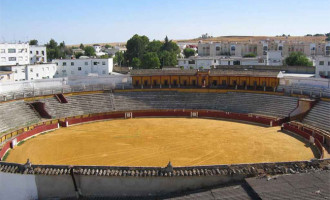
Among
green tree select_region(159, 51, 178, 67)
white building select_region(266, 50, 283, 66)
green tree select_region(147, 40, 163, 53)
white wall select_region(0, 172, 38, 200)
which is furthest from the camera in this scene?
green tree select_region(147, 40, 163, 53)

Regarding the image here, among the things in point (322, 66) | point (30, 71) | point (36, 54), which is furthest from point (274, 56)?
point (36, 54)

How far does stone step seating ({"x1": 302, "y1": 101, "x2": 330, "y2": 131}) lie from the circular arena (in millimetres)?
112

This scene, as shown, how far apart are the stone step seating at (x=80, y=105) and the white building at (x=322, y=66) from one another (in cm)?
2980

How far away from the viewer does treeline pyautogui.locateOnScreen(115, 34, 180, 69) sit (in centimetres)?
7412

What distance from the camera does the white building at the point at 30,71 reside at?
2012 inches

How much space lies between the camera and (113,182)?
19.8 m

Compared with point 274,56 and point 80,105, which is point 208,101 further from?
point 274,56

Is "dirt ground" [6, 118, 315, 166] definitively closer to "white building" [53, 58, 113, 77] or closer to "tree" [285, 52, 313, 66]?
"white building" [53, 58, 113, 77]

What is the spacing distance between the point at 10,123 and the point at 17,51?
A: 28.8m

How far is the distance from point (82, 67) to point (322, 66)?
38.8 metres

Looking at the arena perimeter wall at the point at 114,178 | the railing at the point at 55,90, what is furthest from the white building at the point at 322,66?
the arena perimeter wall at the point at 114,178

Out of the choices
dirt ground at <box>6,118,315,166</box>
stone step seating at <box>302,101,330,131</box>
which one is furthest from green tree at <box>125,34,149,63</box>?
stone step seating at <box>302,101,330,131</box>

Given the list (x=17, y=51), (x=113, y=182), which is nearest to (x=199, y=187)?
(x=113, y=182)

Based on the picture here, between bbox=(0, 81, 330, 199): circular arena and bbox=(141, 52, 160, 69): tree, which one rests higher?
bbox=(141, 52, 160, 69): tree
